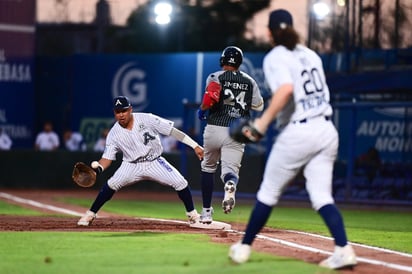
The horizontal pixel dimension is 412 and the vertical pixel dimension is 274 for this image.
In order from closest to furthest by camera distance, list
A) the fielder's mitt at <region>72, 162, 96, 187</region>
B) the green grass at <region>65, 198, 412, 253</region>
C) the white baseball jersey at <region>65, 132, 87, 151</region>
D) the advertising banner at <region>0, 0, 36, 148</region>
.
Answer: the green grass at <region>65, 198, 412, 253</region> → the fielder's mitt at <region>72, 162, 96, 187</region> → the white baseball jersey at <region>65, 132, 87, 151</region> → the advertising banner at <region>0, 0, 36, 148</region>

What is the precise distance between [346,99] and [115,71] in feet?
31.2

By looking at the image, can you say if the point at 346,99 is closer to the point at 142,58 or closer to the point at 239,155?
the point at 142,58

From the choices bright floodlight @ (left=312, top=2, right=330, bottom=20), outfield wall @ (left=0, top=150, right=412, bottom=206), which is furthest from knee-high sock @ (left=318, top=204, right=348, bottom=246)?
bright floodlight @ (left=312, top=2, right=330, bottom=20)

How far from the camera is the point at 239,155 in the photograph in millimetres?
12477

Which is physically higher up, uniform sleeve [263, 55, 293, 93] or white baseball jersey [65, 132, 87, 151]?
uniform sleeve [263, 55, 293, 93]

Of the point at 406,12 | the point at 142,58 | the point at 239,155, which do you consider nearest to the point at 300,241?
the point at 239,155

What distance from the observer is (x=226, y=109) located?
12.4 meters

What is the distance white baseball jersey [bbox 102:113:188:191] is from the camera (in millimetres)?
12180

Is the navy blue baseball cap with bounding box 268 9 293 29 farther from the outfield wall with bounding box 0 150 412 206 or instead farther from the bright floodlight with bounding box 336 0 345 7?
the bright floodlight with bounding box 336 0 345 7

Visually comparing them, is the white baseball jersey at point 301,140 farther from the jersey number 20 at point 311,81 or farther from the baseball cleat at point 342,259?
the baseball cleat at point 342,259

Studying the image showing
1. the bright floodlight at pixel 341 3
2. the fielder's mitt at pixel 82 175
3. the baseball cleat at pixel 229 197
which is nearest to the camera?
the baseball cleat at pixel 229 197

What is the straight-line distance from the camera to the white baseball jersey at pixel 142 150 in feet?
40.0

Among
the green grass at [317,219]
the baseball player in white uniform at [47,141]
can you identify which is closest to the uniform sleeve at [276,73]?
the green grass at [317,219]

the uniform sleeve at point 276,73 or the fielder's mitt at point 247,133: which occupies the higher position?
the uniform sleeve at point 276,73
